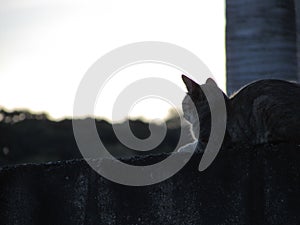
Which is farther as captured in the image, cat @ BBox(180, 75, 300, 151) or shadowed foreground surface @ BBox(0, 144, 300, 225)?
cat @ BBox(180, 75, 300, 151)

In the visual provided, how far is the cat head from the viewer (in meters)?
4.35

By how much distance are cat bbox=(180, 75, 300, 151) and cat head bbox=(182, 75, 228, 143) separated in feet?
0.19

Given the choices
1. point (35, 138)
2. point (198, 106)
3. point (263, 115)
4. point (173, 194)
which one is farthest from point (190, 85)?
point (35, 138)

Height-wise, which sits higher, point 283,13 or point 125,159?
point 125,159

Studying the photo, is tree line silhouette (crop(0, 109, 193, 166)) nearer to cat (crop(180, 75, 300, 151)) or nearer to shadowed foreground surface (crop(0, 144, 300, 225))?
cat (crop(180, 75, 300, 151))

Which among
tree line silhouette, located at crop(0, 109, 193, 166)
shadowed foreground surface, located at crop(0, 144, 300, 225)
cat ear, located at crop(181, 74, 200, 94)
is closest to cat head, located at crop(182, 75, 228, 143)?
cat ear, located at crop(181, 74, 200, 94)

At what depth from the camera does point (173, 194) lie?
257 cm

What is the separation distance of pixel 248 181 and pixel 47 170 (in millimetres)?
940

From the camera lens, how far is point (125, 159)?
279cm

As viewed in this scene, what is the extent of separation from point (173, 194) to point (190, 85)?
206 centimetres

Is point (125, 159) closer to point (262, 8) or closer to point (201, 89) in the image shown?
point (201, 89)

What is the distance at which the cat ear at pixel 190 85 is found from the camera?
4.40 metres

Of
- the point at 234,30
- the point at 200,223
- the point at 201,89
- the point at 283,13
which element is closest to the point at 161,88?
the point at 201,89

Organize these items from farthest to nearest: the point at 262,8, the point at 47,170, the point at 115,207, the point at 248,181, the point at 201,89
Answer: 1. the point at 262,8
2. the point at 201,89
3. the point at 47,170
4. the point at 115,207
5. the point at 248,181
